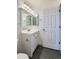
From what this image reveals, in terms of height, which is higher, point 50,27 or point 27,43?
point 50,27

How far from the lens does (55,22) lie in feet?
13.9

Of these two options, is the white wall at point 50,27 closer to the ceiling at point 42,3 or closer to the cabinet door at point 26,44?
the ceiling at point 42,3

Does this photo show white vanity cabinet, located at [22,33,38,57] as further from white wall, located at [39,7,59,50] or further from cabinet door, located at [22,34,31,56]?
white wall, located at [39,7,59,50]

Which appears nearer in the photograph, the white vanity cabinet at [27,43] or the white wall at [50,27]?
the white vanity cabinet at [27,43]

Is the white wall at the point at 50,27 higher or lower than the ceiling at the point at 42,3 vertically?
lower

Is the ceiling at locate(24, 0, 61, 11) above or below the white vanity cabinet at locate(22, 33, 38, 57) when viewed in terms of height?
above

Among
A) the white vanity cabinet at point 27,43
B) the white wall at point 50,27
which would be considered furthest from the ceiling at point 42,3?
the white vanity cabinet at point 27,43

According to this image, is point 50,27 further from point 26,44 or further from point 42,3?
point 26,44

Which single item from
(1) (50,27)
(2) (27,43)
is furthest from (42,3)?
(2) (27,43)

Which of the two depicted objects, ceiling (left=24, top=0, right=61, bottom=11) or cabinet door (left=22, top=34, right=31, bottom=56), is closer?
cabinet door (left=22, top=34, right=31, bottom=56)

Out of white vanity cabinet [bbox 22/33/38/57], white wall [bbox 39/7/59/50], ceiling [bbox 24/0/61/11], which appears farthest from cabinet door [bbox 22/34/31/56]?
ceiling [bbox 24/0/61/11]
